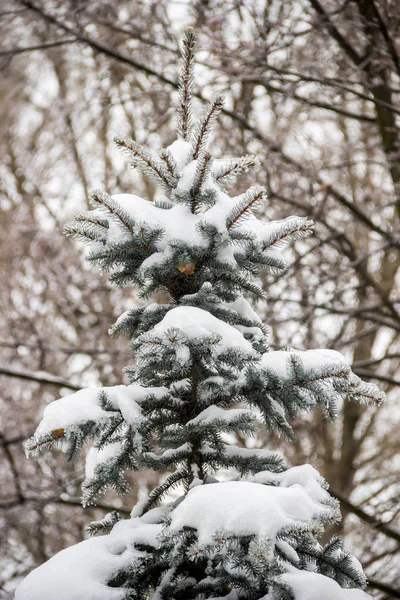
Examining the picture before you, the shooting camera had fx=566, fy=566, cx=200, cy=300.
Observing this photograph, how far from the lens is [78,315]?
838cm

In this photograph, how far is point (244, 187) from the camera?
5707mm

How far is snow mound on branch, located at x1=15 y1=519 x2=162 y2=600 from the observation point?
5.67ft

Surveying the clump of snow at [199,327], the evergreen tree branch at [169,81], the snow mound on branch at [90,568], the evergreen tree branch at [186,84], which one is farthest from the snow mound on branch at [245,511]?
the evergreen tree branch at [169,81]

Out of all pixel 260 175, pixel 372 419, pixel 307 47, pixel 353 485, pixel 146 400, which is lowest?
pixel 146 400

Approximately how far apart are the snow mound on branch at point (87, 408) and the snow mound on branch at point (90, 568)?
40 centimetres

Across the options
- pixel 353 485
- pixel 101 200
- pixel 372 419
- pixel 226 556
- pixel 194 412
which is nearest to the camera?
pixel 226 556

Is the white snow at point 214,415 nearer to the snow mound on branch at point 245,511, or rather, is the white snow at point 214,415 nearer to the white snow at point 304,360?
the white snow at point 304,360

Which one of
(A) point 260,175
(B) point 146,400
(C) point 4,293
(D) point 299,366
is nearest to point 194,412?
(B) point 146,400

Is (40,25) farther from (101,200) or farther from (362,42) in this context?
(101,200)

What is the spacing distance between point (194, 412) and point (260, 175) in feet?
13.4

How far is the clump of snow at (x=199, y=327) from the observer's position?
1823 millimetres

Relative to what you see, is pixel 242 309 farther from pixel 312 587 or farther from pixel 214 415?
pixel 312 587

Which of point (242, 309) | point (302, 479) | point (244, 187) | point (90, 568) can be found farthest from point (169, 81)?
point (90, 568)

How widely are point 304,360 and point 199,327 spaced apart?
16.0 inches
